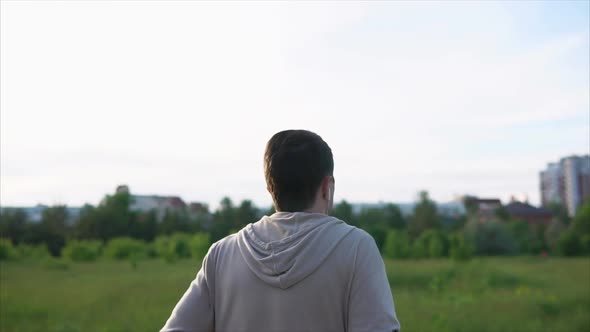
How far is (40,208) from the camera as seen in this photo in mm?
34906

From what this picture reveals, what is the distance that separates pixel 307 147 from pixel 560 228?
57555 millimetres

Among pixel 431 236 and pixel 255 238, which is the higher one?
pixel 255 238

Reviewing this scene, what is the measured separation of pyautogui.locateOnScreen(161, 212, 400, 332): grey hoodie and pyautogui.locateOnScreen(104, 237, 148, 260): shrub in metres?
35.6

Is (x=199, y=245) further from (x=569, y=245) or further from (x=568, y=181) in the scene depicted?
(x=568, y=181)

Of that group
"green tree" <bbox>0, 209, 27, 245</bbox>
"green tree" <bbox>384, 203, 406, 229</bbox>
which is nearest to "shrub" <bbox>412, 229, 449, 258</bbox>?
"green tree" <bbox>384, 203, 406, 229</bbox>

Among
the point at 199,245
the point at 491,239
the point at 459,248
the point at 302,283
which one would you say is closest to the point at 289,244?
the point at 302,283

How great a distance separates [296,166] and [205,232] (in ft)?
144

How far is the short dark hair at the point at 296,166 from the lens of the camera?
145cm

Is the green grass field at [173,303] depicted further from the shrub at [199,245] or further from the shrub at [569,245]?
the shrub at [569,245]

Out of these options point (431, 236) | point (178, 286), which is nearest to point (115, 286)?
A: point (178, 286)

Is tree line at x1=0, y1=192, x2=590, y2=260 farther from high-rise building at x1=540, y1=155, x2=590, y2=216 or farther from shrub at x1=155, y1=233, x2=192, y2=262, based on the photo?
high-rise building at x1=540, y1=155, x2=590, y2=216

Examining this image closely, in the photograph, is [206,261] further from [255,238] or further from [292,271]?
[292,271]

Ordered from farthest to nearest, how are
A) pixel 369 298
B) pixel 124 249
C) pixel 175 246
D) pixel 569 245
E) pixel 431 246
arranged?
pixel 569 245
pixel 431 246
pixel 175 246
pixel 124 249
pixel 369 298

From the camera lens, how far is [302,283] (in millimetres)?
1404
